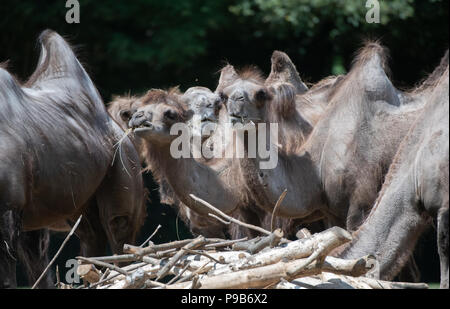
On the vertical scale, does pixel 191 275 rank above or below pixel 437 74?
below

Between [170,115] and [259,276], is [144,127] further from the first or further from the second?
[259,276]

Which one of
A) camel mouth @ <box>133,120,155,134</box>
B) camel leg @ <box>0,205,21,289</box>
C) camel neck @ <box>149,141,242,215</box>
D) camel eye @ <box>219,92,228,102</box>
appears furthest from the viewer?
camel neck @ <box>149,141,242,215</box>

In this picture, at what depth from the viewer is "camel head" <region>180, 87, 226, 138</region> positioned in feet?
22.6

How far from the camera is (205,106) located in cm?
691

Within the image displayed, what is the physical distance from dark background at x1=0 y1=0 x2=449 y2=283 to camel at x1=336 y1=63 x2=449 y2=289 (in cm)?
585

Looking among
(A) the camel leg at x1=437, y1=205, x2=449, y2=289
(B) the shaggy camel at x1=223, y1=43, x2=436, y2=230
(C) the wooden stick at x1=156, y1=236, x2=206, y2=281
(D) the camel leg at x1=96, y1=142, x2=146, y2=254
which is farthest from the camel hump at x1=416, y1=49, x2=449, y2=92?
(D) the camel leg at x1=96, y1=142, x2=146, y2=254

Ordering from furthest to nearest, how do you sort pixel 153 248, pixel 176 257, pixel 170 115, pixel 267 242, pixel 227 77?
pixel 227 77
pixel 170 115
pixel 153 248
pixel 267 242
pixel 176 257

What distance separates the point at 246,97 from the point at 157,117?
668 millimetres

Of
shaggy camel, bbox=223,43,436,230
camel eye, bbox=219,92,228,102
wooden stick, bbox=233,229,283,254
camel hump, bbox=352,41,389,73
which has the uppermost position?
camel hump, bbox=352,41,389,73

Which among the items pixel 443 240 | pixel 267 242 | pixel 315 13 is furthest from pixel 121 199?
pixel 315 13

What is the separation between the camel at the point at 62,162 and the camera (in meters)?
5.45

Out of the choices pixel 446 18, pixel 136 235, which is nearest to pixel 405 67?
pixel 446 18

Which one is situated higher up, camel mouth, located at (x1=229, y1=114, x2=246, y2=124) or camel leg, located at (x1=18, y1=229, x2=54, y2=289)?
camel mouth, located at (x1=229, y1=114, x2=246, y2=124)

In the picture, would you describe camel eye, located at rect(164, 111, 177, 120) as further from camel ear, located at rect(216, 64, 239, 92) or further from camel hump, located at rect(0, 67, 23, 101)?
camel hump, located at rect(0, 67, 23, 101)
